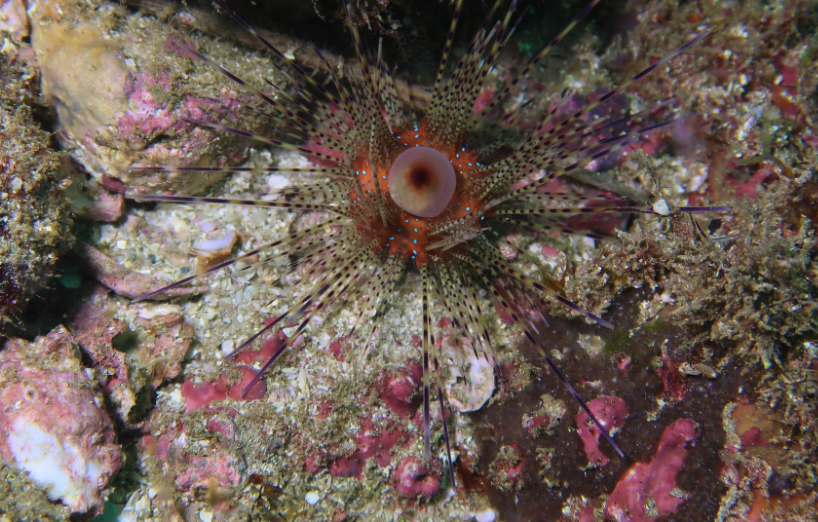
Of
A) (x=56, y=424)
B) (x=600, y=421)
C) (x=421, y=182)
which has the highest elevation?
(x=421, y=182)

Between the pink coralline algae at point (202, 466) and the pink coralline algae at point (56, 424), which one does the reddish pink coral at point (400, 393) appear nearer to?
the pink coralline algae at point (202, 466)

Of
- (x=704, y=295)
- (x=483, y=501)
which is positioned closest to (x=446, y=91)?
(x=704, y=295)

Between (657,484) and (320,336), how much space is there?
8.07ft

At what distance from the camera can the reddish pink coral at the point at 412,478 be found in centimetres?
311

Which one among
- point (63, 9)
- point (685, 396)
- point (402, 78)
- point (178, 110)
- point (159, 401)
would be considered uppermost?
point (402, 78)

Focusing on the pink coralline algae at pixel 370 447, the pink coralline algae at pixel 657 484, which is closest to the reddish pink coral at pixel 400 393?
the pink coralline algae at pixel 370 447

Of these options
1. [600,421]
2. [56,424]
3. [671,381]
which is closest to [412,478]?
[600,421]

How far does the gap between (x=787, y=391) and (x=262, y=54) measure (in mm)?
4422

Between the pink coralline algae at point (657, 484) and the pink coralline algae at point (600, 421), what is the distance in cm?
21

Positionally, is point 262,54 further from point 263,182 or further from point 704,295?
point 704,295

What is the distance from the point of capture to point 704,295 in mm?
2812

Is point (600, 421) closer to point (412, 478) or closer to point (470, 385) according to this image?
point (470, 385)

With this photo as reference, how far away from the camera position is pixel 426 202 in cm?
283

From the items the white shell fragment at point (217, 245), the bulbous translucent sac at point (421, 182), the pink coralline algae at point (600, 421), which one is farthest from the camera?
the white shell fragment at point (217, 245)
